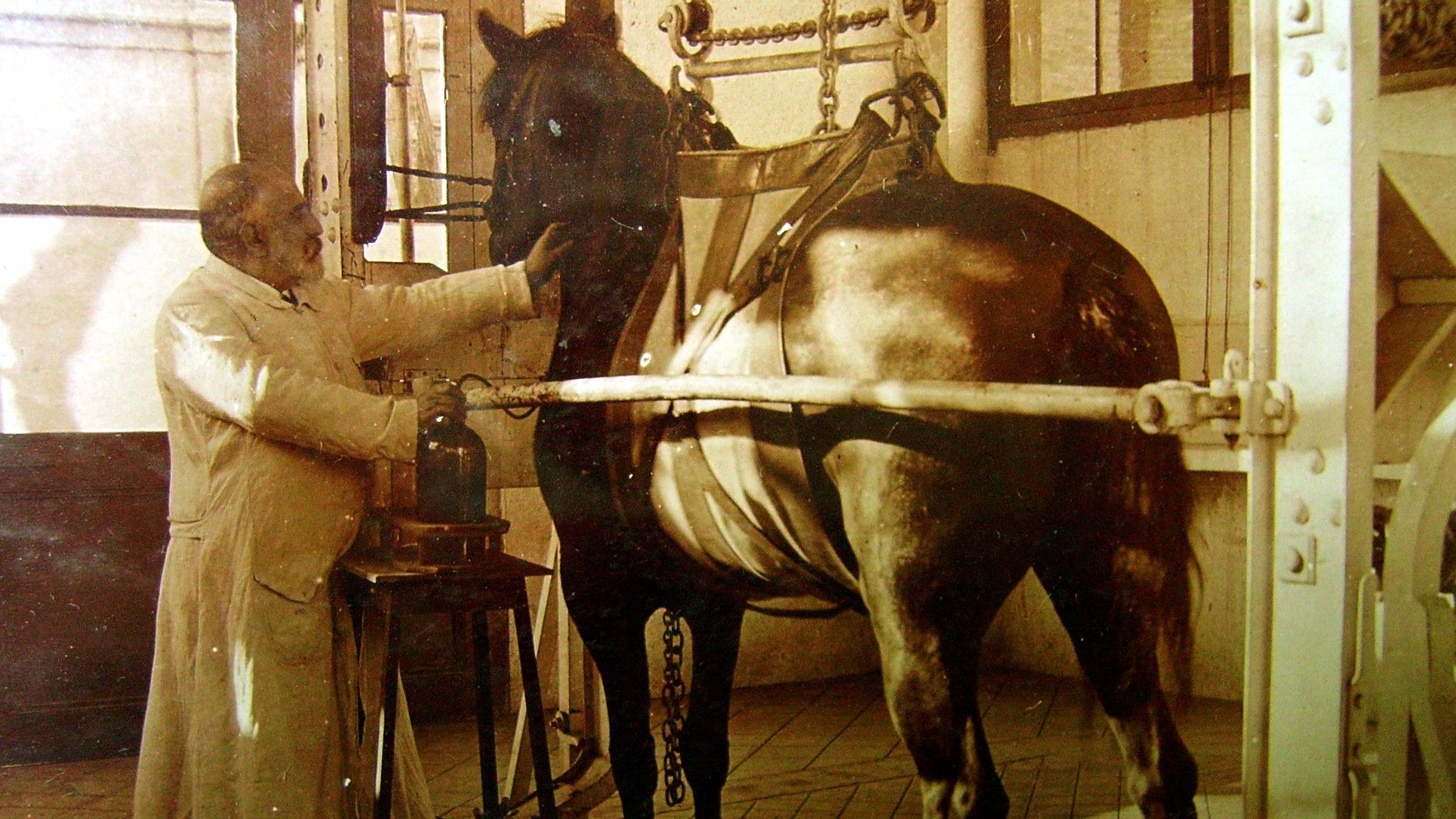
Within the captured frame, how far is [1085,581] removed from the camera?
1.34 m

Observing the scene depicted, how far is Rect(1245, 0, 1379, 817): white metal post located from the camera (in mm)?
1050

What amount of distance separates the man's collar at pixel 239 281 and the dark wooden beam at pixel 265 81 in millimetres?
378

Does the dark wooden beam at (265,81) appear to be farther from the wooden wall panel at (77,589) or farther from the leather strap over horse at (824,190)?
the leather strap over horse at (824,190)

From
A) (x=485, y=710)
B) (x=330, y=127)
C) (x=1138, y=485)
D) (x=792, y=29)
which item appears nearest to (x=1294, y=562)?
(x=1138, y=485)

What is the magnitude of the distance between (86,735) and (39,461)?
680 millimetres

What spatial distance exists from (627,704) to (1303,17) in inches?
60.7

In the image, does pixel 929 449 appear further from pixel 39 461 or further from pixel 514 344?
pixel 39 461

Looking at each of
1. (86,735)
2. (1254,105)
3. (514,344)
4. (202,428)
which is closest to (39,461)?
(86,735)

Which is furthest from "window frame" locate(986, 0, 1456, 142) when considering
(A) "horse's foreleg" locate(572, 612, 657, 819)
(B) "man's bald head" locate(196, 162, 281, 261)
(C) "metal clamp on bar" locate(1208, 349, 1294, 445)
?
(B) "man's bald head" locate(196, 162, 281, 261)

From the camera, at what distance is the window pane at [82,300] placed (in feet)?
6.51

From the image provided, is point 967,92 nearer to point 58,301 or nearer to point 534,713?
point 534,713

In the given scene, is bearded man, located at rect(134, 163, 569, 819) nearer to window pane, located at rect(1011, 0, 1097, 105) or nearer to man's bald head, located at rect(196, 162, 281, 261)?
man's bald head, located at rect(196, 162, 281, 261)

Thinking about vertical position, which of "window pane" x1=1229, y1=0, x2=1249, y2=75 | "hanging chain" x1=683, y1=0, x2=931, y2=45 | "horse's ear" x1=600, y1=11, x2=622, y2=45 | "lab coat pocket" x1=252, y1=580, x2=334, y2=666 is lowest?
"lab coat pocket" x1=252, y1=580, x2=334, y2=666

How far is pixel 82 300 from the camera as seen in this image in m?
2.08
